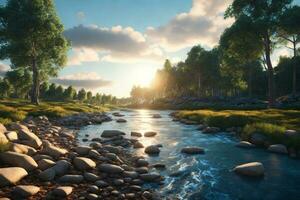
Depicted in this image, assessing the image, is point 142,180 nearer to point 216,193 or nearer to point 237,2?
point 216,193

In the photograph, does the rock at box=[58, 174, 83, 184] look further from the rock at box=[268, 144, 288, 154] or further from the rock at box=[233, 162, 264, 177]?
the rock at box=[268, 144, 288, 154]

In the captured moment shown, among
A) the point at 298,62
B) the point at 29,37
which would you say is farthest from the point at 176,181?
the point at 298,62

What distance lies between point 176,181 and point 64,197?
14.3 feet

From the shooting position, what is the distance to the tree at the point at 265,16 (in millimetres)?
39469

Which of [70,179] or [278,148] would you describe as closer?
[70,179]

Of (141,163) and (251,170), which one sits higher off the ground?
(251,170)

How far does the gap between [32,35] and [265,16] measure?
1488 inches

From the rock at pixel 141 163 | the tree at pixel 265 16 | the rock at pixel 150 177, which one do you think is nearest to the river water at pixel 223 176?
the rock at pixel 150 177

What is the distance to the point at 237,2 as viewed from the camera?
138ft

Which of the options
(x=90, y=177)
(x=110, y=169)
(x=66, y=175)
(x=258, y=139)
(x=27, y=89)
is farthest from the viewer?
(x=27, y=89)

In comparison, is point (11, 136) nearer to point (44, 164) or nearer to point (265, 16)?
point (44, 164)

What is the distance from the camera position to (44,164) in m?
10.9

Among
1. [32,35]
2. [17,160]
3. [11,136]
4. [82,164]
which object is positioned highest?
[32,35]

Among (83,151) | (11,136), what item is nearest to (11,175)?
(83,151)
